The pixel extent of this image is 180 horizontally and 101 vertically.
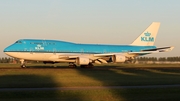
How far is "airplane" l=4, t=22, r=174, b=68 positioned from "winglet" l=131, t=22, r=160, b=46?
0.49 m

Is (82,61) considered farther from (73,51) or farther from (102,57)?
(102,57)

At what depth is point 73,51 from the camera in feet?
184

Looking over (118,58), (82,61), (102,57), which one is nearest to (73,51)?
(82,61)

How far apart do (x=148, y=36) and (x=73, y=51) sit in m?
16.3

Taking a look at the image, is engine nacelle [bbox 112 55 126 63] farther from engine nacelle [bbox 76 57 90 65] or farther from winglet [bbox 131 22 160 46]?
winglet [bbox 131 22 160 46]

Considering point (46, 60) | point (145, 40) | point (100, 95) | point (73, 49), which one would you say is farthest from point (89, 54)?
point (100, 95)

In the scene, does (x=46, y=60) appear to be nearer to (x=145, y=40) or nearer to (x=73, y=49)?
(x=73, y=49)

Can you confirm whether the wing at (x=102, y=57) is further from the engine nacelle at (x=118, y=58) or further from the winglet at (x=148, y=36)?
the winglet at (x=148, y=36)

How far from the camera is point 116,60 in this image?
56.1m

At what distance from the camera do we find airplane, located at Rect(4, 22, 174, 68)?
53.0m

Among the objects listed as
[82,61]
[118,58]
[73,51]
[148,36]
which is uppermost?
[148,36]

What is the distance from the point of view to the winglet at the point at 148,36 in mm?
64250

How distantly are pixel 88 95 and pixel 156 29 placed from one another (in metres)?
47.9

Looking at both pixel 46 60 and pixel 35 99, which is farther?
pixel 46 60
